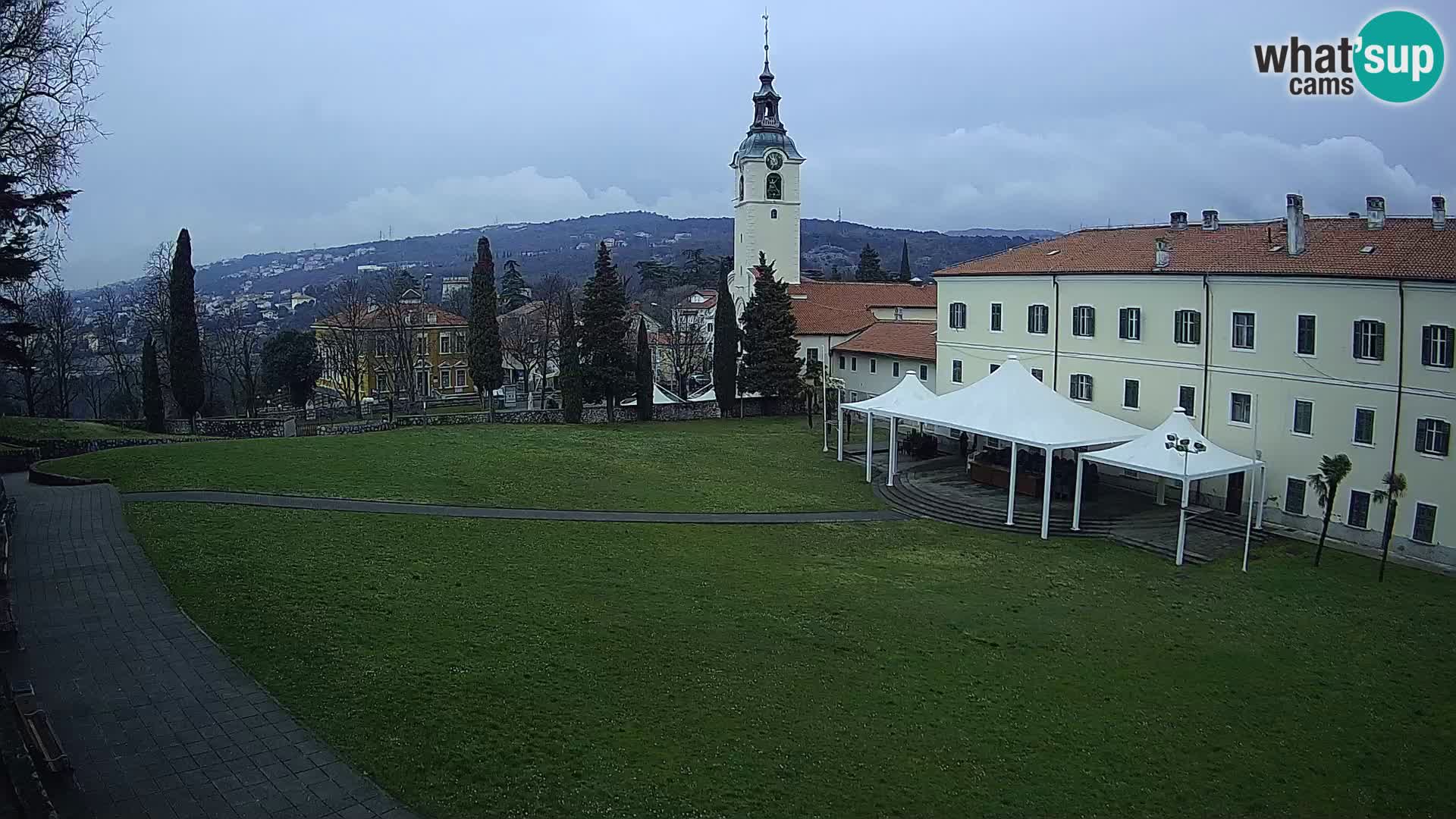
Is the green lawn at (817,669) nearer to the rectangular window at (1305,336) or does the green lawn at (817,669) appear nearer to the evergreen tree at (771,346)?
the rectangular window at (1305,336)

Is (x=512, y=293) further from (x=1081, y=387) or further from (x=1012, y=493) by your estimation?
(x=1012, y=493)

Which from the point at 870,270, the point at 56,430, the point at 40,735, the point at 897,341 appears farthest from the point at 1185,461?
the point at 870,270

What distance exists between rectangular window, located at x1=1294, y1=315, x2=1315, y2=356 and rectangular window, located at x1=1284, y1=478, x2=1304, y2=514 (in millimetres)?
3017

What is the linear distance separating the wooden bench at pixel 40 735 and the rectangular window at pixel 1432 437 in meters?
23.7

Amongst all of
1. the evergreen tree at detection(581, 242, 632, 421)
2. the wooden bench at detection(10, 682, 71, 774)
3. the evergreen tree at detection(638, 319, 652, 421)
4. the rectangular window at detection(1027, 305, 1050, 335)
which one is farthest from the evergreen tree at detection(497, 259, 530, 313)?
the wooden bench at detection(10, 682, 71, 774)

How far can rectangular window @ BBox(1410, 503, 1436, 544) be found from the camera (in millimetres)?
19562

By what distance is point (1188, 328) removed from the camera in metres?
24.4

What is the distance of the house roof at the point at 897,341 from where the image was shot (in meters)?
38.0

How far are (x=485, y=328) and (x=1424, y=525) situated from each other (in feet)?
105

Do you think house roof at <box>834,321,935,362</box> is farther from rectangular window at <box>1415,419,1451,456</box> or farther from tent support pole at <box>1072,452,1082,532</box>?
rectangular window at <box>1415,419,1451,456</box>

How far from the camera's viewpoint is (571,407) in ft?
126

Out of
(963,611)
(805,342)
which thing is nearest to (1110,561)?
(963,611)

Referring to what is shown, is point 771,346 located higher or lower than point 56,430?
higher

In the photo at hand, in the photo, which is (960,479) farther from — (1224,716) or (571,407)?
(571,407)
